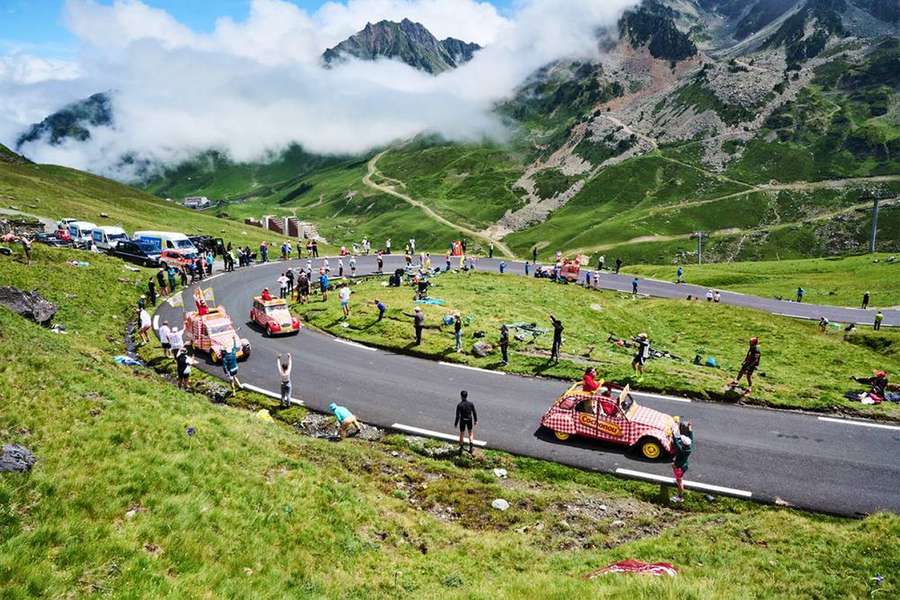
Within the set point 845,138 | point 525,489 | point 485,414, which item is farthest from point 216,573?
point 845,138

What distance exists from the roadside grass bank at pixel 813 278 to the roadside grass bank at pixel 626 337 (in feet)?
58.0

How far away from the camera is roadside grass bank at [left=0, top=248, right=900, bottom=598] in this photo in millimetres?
9266

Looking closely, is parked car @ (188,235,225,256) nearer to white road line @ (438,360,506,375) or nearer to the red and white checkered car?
white road line @ (438,360,506,375)

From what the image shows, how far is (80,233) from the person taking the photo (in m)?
58.3

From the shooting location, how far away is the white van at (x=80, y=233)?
5725cm

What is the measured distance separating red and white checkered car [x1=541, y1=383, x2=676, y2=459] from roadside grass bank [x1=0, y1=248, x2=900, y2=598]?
2.13 metres

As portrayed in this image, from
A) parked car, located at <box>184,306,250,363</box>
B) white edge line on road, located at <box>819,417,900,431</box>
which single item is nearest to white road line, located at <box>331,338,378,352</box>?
parked car, located at <box>184,306,250,363</box>

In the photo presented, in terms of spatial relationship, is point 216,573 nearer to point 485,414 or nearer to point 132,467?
point 132,467

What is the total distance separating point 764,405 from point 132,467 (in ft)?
77.4

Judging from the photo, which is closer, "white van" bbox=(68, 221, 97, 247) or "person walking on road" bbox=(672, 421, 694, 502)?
"person walking on road" bbox=(672, 421, 694, 502)

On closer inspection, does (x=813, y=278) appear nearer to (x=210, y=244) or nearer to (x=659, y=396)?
(x=659, y=396)

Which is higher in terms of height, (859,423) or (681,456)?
(681,456)

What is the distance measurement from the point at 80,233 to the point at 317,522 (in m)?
60.4

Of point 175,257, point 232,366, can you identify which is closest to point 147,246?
→ point 175,257
